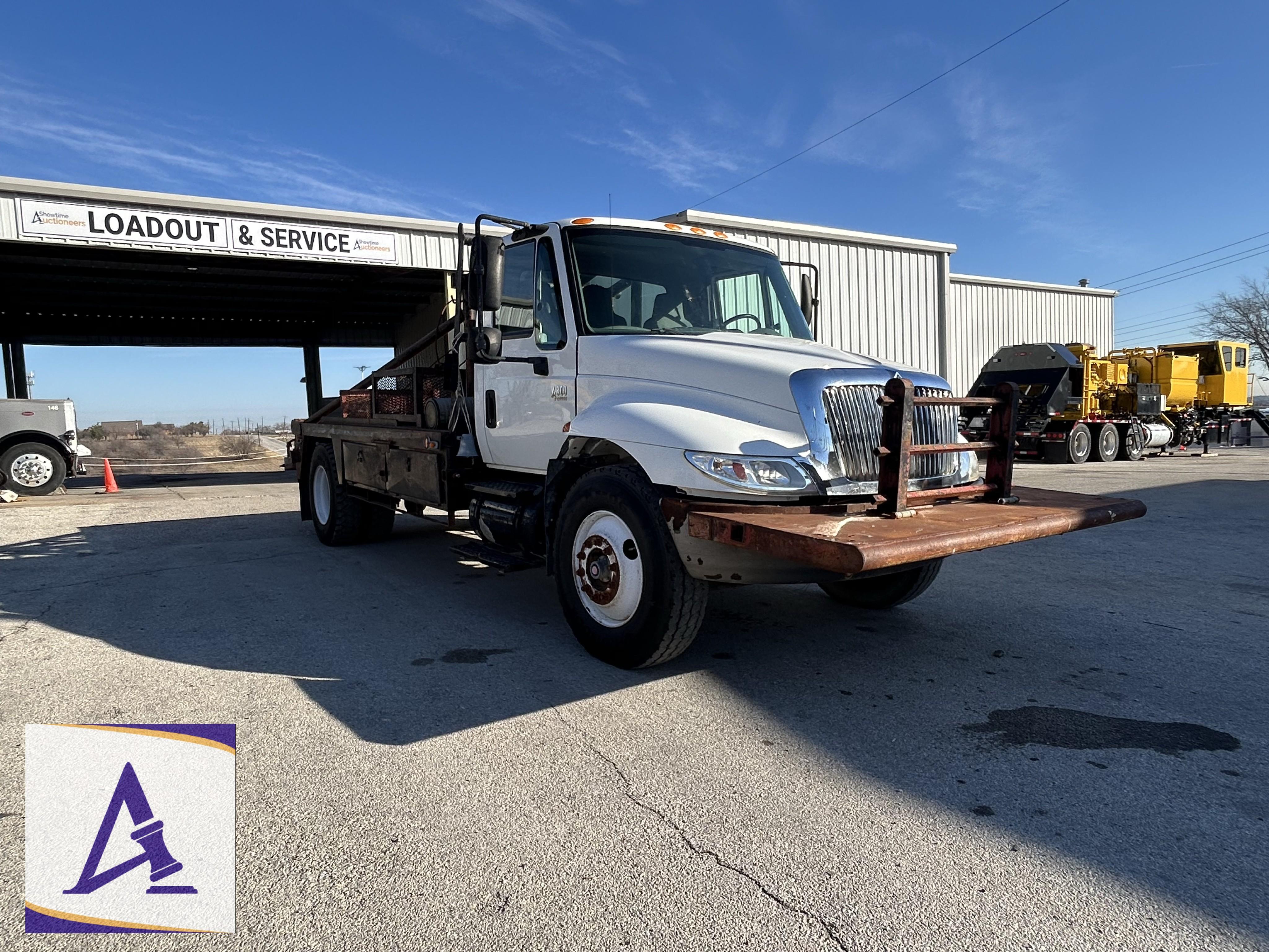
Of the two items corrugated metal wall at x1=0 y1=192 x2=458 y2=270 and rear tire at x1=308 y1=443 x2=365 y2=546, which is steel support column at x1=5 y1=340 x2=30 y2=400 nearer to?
corrugated metal wall at x1=0 y1=192 x2=458 y2=270

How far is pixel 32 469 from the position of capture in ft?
51.7

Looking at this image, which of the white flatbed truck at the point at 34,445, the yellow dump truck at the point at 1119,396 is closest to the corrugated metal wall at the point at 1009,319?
the yellow dump truck at the point at 1119,396

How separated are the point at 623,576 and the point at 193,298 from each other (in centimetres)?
2265

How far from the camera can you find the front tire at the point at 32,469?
15.6 m

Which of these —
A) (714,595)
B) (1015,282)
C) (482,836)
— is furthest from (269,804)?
(1015,282)

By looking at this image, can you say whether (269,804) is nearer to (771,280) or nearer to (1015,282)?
(771,280)

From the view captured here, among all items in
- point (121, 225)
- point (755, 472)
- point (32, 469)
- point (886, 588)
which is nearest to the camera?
point (755, 472)

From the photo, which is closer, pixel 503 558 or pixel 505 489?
pixel 503 558

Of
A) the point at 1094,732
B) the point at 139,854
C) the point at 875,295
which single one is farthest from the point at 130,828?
the point at 875,295

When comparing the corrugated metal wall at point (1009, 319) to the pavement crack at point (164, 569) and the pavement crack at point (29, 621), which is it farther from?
the pavement crack at point (29, 621)

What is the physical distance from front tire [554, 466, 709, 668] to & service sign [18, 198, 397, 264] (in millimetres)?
13672

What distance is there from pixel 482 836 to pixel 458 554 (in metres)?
5.36

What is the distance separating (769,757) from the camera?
3.29m

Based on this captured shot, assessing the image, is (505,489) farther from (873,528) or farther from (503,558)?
(873,528)
